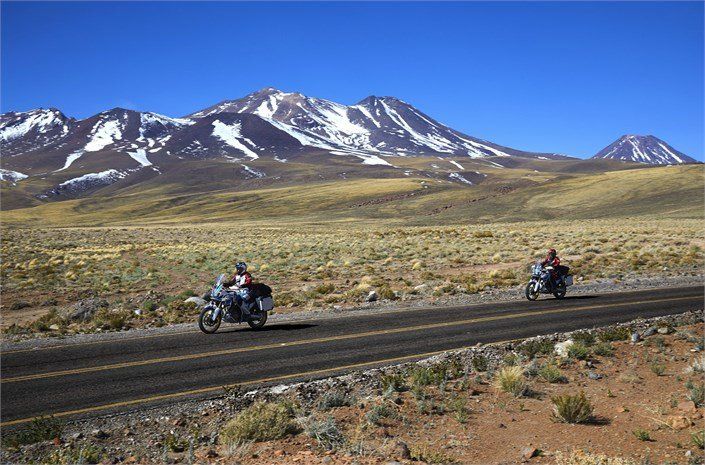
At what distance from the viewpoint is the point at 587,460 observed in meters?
7.96

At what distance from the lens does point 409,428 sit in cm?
921

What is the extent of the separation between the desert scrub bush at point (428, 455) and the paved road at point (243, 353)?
3821 millimetres

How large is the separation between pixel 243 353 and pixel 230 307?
3009 millimetres

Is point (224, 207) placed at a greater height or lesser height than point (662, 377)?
greater

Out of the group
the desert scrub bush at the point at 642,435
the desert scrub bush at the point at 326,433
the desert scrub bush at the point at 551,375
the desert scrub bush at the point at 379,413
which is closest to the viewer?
the desert scrub bush at the point at 326,433

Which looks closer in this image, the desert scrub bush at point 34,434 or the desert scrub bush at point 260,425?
the desert scrub bush at point 34,434

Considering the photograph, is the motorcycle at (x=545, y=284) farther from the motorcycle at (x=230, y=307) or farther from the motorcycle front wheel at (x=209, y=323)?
the motorcycle front wheel at (x=209, y=323)

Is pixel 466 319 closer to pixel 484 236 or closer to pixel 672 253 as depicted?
pixel 672 253

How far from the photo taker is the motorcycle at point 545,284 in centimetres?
2275

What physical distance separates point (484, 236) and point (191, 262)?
110 feet

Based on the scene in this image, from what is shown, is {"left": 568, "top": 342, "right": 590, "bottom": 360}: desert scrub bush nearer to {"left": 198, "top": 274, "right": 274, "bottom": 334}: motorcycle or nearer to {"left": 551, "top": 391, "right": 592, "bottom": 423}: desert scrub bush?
{"left": 551, "top": 391, "right": 592, "bottom": 423}: desert scrub bush

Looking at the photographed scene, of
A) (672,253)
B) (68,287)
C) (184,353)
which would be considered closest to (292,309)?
(184,353)

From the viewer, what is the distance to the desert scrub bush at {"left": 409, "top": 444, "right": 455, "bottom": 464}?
803 centimetres

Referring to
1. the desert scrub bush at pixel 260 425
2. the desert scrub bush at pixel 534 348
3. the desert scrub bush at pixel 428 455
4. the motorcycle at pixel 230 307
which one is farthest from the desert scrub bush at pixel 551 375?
the motorcycle at pixel 230 307
